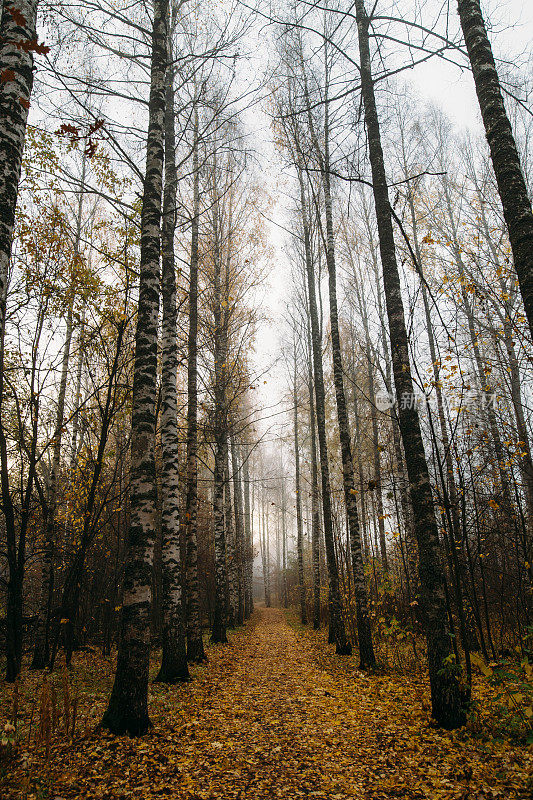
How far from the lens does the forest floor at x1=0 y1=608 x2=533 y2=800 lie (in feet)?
9.87

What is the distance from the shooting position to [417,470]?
4637 mm

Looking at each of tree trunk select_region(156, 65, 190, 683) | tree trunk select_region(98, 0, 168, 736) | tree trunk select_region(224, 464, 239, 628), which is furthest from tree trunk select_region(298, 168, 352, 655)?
tree trunk select_region(224, 464, 239, 628)

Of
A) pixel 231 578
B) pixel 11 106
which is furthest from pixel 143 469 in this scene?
pixel 231 578

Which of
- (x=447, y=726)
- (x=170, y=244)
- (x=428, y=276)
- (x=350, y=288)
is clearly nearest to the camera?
(x=447, y=726)

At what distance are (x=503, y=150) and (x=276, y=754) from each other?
624 cm

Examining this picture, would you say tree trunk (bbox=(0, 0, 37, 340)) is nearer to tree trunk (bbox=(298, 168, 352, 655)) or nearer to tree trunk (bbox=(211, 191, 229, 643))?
tree trunk (bbox=(211, 191, 229, 643))

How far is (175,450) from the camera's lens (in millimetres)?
6824

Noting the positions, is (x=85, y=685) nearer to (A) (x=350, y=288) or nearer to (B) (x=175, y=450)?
(B) (x=175, y=450)

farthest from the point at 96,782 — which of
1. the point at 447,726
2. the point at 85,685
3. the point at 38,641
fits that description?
the point at 38,641

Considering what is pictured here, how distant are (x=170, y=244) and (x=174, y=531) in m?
5.30

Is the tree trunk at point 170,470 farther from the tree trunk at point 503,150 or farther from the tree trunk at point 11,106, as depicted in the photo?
the tree trunk at point 503,150

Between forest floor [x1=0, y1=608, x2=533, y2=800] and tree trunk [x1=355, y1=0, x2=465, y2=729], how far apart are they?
15.0 inches

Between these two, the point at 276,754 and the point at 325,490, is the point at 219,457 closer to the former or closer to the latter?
the point at 325,490

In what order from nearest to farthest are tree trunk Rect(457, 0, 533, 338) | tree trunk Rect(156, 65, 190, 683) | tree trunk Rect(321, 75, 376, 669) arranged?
tree trunk Rect(457, 0, 533, 338) → tree trunk Rect(156, 65, 190, 683) → tree trunk Rect(321, 75, 376, 669)
